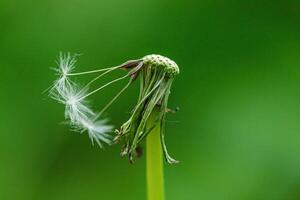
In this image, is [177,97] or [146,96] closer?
[146,96]

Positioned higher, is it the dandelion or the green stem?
the dandelion

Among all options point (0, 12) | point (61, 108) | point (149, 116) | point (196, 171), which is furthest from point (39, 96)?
point (149, 116)

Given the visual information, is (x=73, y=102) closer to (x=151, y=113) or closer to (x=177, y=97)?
(x=151, y=113)

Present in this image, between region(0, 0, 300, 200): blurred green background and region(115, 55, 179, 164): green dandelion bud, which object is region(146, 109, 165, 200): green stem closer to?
region(115, 55, 179, 164): green dandelion bud

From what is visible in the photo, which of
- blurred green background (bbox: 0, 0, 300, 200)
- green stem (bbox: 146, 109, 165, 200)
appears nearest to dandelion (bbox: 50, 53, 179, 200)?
green stem (bbox: 146, 109, 165, 200)

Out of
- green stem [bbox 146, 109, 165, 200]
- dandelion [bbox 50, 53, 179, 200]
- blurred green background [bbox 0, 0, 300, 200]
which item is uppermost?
blurred green background [bbox 0, 0, 300, 200]

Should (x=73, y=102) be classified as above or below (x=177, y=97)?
below

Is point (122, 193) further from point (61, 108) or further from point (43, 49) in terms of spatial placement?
point (43, 49)

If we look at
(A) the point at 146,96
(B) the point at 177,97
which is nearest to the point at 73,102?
(A) the point at 146,96

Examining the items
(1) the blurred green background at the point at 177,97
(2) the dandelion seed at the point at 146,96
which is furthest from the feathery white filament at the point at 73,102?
(1) the blurred green background at the point at 177,97

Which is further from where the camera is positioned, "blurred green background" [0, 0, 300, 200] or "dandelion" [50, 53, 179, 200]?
"blurred green background" [0, 0, 300, 200]
